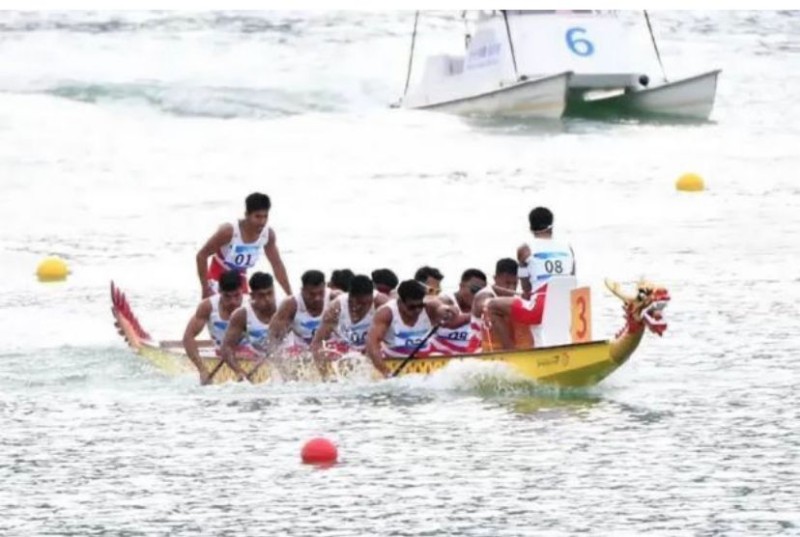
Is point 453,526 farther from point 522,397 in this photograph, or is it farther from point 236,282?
point 236,282

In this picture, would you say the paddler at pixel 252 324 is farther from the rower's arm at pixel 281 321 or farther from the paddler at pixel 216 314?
the paddler at pixel 216 314

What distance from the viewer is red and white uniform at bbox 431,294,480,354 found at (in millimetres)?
19391

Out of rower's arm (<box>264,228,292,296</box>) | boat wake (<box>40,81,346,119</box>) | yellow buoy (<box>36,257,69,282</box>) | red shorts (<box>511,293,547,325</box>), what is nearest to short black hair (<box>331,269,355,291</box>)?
rower's arm (<box>264,228,292,296</box>)

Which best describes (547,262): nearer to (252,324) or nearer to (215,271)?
(252,324)

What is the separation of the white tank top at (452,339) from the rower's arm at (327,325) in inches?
34.6

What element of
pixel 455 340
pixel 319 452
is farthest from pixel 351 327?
pixel 319 452

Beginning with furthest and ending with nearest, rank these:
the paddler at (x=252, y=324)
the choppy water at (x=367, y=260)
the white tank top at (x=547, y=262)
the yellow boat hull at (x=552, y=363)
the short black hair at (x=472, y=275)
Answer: the short black hair at (x=472, y=275)
the paddler at (x=252, y=324)
the white tank top at (x=547, y=262)
the yellow boat hull at (x=552, y=363)
the choppy water at (x=367, y=260)

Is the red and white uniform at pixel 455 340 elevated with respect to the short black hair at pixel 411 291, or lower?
lower

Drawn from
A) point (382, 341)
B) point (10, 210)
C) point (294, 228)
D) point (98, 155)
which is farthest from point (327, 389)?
point (98, 155)

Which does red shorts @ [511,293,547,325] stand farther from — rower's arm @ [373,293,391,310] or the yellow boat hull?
rower's arm @ [373,293,391,310]

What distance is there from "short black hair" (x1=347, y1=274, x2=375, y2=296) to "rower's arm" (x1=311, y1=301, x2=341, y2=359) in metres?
0.21

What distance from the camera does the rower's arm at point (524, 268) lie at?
18969mm

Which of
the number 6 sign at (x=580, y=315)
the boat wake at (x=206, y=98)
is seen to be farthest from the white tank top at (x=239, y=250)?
the boat wake at (x=206, y=98)

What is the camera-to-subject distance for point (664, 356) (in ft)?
72.8
